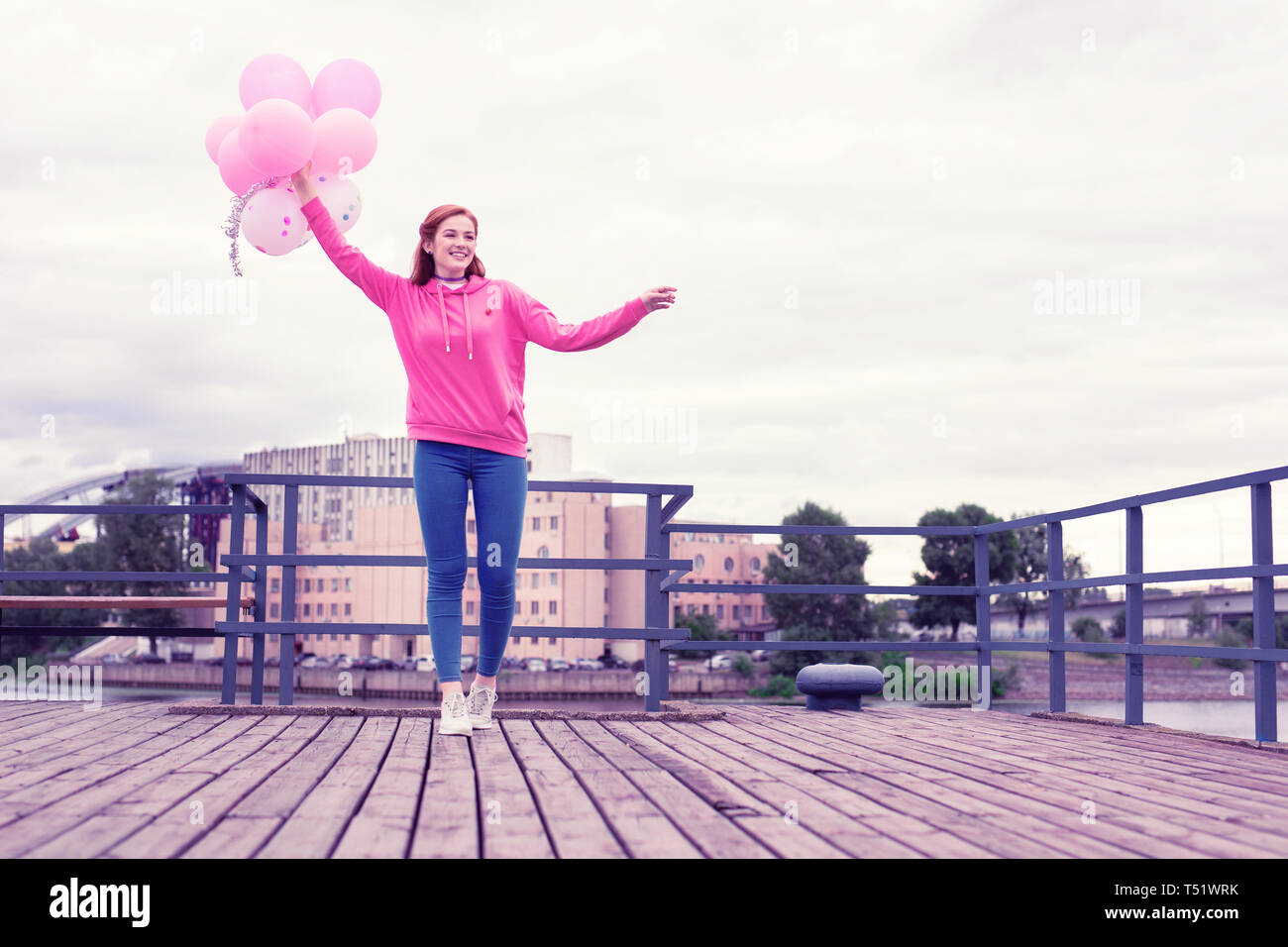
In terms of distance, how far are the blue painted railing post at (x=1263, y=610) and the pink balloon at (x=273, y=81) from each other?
406 centimetres

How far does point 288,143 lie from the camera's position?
4047mm

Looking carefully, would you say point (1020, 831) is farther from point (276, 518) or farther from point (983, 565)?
point (276, 518)

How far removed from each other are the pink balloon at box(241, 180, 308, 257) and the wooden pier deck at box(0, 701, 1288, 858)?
5.98ft

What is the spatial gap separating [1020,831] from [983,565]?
397cm

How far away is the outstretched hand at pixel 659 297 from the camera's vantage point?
4094 mm

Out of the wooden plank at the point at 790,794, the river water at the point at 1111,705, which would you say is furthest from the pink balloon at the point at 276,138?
the river water at the point at 1111,705

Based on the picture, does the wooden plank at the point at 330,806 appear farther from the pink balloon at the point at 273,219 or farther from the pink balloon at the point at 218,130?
the pink balloon at the point at 218,130

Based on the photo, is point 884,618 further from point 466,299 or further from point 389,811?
point 389,811

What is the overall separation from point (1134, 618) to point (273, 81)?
172 inches

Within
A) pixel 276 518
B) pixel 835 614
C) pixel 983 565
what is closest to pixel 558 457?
pixel 835 614

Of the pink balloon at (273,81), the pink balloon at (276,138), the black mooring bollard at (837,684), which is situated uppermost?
the pink balloon at (273,81)

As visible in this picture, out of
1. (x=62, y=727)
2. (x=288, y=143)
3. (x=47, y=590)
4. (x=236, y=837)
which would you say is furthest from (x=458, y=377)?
(x=47, y=590)
